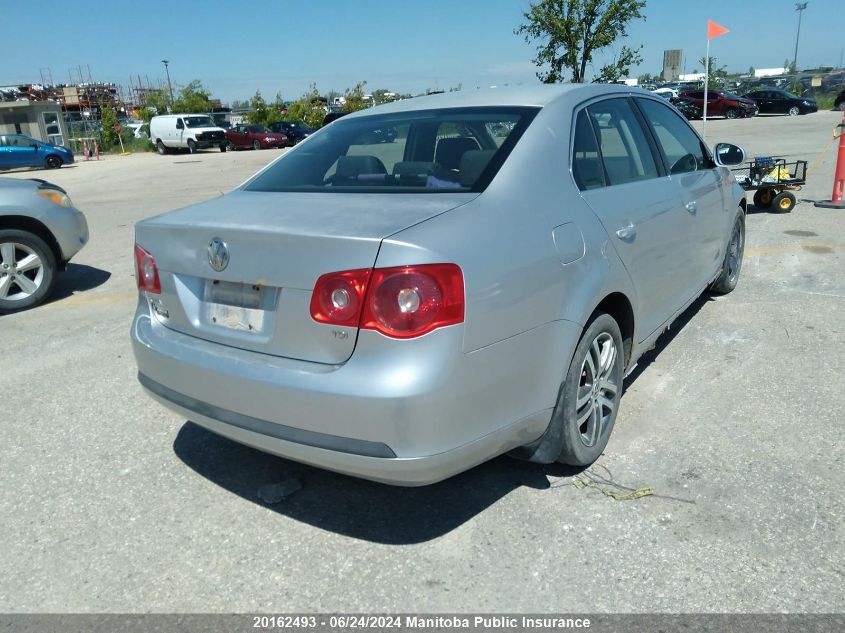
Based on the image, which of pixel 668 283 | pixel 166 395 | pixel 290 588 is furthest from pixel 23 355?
pixel 668 283

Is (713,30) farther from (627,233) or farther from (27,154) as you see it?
(27,154)

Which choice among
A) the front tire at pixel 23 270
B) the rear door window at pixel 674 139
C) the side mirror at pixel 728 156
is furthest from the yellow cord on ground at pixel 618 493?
the front tire at pixel 23 270

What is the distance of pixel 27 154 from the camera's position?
28.0 metres

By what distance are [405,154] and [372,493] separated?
5.58ft

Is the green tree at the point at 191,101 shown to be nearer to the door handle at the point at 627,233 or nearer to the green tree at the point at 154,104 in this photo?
the green tree at the point at 154,104

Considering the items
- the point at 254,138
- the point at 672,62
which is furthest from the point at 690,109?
the point at 254,138

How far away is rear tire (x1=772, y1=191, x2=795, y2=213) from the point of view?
370 inches

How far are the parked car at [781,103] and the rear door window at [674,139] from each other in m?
37.5

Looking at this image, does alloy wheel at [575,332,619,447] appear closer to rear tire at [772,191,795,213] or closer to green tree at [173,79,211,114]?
rear tire at [772,191,795,213]

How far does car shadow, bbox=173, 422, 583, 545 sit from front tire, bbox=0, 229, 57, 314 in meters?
3.82

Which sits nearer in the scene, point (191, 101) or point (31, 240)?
point (31, 240)

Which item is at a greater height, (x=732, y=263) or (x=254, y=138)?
(x=254, y=138)

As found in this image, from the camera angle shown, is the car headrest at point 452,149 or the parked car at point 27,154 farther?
the parked car at point 27,154

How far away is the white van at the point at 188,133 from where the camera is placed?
125ft
